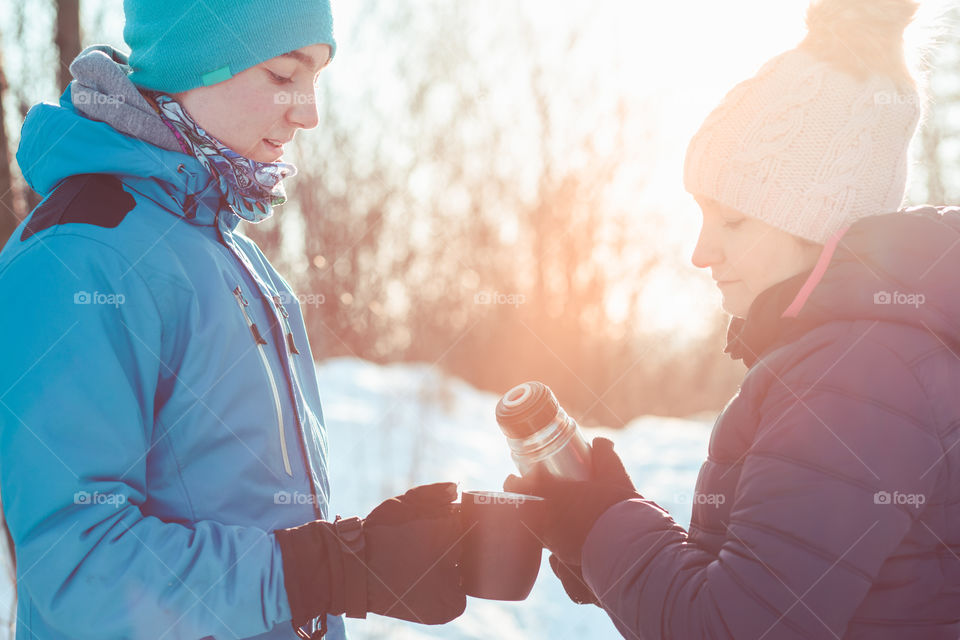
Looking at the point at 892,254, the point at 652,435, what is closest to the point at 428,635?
the point at 892,254

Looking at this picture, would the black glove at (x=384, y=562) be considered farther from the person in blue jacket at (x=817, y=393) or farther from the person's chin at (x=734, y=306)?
the person's chin at (x=734, y=306)

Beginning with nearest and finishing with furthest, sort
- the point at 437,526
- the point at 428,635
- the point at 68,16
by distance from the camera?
the point at 437,526 < the point at 68,16 < the point at 428,635

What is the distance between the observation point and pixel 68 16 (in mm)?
3078

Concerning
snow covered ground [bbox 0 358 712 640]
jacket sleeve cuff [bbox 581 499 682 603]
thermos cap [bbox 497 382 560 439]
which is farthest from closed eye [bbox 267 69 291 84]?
snow covered ground [bbox 0 358 712 640]

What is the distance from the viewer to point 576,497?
66.0 inches

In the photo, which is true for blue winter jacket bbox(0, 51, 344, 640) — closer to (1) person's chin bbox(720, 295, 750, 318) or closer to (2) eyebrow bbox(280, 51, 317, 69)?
(2) eyebrow bbox(280, 51, 317, 69)

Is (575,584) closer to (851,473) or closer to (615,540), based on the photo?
(615,540)

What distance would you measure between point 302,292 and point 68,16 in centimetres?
684

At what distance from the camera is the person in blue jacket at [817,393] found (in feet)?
4.04

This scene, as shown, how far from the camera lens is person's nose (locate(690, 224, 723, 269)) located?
5.32 ft

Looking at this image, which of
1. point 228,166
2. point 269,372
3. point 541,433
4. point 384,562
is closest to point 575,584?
point 541,433

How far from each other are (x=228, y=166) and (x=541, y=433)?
983 mm

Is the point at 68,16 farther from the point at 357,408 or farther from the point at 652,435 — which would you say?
the point at 652,435

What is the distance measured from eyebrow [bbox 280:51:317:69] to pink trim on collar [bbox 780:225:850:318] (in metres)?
1.34
